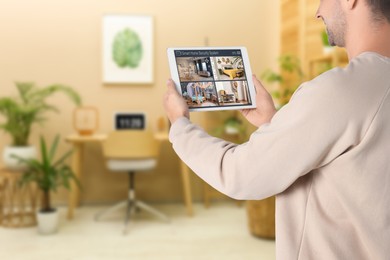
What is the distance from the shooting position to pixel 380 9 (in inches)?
35.3

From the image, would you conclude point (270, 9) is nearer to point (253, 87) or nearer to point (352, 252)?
point (253, 87)

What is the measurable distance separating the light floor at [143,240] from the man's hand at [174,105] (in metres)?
2.36

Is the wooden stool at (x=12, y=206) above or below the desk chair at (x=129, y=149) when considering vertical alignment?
below

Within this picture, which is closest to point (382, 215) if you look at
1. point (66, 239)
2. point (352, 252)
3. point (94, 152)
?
point (352, 252)

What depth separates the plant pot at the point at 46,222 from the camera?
378 cm

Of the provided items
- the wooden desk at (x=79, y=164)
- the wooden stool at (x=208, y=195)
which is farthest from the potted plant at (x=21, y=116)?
the wooden stool at (x=208, y=195)

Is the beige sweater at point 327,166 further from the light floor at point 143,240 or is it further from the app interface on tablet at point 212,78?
the light floor at point 143,240

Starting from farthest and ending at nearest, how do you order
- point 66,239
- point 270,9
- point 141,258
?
point 270,9
point 66,239
point 141,258

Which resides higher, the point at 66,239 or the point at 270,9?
the point at 270,9

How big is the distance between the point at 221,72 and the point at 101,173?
3.81 m

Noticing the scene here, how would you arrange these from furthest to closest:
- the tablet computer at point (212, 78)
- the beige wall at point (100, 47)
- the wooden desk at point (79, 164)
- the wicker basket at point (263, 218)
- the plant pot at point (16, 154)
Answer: the beige wall at point (100, 47), the wooden desk at point (79, 164), the plant pot at point (16, 154), the wicker basket at point (263, 218), the tablet computer at point (212, 78)

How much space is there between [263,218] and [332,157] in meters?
2.89

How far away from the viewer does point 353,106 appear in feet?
2.67

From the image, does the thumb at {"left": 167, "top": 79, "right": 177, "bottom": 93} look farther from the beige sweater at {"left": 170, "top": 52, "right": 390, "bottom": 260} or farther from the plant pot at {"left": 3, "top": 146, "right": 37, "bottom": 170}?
the plant pot at {"left": 3, "top": 146, "right": 37, "bottom": 170}
